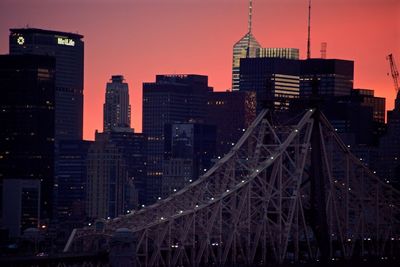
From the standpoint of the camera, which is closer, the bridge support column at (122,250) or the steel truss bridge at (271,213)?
the bridge support column at (122,250)

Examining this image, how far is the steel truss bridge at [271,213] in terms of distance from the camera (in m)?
165

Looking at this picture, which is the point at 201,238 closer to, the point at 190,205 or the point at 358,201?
the point at 190,205

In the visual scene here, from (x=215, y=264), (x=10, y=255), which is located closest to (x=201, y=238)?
(x=215, y=264)

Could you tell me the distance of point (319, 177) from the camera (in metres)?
172

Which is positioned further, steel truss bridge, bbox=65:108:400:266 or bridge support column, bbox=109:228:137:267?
steel truss bridge, bbox=65:108:400:266

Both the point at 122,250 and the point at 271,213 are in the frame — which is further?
the point at 271,213

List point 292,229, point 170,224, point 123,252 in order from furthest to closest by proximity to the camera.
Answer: point 292,229, point 170,224, point 123,252

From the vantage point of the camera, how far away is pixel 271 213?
561 feet

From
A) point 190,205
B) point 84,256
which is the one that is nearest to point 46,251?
point 190,205

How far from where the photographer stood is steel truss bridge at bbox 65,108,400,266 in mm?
165125

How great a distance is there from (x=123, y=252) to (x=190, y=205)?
26.7 m

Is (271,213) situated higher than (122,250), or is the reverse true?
(271,213)

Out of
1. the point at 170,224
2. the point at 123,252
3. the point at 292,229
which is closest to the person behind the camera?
the point at 123,252

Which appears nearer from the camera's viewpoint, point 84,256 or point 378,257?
point 84,256
